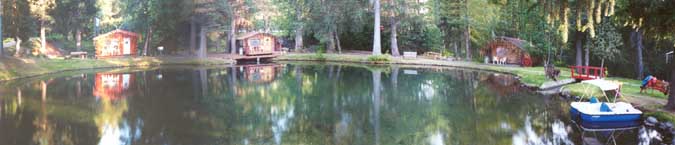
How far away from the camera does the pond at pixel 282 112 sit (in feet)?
49.4

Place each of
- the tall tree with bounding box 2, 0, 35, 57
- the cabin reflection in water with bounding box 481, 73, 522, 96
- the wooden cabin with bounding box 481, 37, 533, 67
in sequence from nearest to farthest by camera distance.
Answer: the cabin reflection in water with bounding box 481, 73, 522, 96 → the wooden cabin with bounding box 481, 37, 533, 67 → the tall tree with bounding box 2, 0, 35, 57

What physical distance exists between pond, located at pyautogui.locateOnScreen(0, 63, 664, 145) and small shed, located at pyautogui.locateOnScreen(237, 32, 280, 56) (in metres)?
23.3

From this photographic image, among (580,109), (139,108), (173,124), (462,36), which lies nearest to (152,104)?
(139,108)

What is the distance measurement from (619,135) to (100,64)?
36777 mm

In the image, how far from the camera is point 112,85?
2869 centimetres

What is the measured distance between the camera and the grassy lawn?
1270 inches

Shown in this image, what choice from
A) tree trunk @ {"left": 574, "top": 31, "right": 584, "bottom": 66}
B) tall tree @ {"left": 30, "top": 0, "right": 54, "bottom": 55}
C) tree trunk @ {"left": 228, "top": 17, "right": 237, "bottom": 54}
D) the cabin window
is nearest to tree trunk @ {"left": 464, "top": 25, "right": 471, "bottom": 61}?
tree trunk @ {"left": 574, "top": 31, "right": 584, "bottom": 66}

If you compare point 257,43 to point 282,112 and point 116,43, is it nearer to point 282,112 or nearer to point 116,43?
point 116,43

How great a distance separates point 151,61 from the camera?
44750 mm

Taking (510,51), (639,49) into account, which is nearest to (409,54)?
(510,51)

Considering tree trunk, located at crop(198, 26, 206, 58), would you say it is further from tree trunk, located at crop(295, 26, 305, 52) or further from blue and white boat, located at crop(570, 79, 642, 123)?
blue and white boat, located at crop(570, 79, 642, 123)

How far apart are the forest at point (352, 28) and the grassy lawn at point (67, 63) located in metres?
3.41

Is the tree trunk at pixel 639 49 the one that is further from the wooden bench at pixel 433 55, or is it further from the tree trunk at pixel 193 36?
the tree trunk at pixel 193 36

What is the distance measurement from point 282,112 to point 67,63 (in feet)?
86.0
